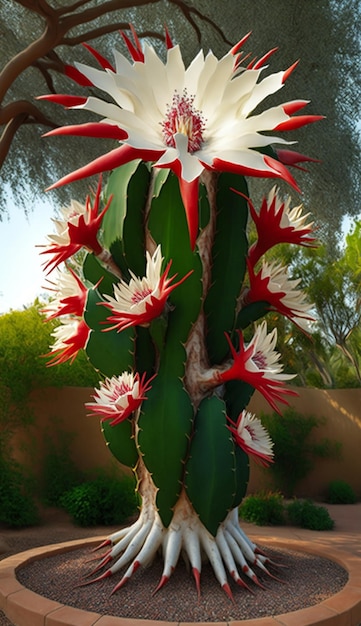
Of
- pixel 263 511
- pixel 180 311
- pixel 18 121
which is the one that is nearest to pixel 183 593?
pixel 180 311

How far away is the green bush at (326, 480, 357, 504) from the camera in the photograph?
918 cm

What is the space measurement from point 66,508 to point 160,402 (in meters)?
4.42

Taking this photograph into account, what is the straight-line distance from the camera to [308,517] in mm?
7043

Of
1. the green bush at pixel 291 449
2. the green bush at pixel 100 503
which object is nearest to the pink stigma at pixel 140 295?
the green bush at pixel 100 503

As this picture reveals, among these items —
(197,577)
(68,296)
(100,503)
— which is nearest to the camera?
(197,577)

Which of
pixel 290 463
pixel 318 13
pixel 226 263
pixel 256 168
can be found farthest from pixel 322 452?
pixel 256 168

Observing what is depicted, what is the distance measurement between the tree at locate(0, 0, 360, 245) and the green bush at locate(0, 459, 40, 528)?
3.20 m

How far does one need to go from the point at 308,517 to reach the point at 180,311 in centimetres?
497

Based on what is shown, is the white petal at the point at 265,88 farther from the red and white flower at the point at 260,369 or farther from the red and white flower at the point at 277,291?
the red and white flower at the point at 260,369

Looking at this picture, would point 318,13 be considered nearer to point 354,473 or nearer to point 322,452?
point 322,452

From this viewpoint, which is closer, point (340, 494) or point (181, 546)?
point (181, 546)

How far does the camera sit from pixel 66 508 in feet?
22.1

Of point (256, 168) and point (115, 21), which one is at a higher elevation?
point (115, 21)

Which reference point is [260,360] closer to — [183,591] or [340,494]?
[183,591]
